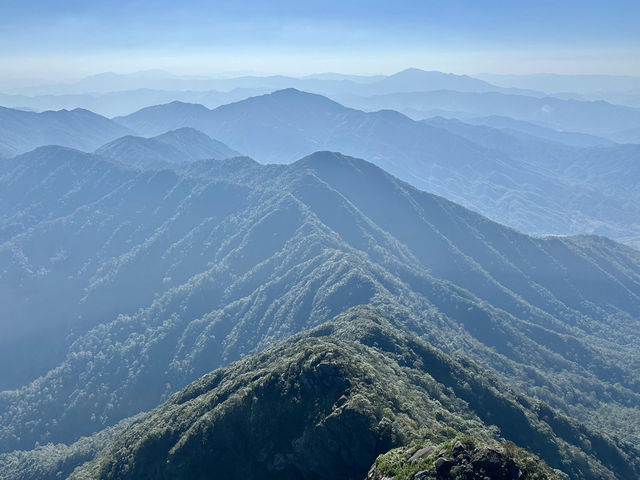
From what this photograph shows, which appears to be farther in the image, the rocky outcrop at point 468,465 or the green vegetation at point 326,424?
the green vegetation at point 326,424

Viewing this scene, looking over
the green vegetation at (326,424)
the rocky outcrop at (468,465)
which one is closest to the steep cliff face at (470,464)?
the rocky outcrop at (468,465)

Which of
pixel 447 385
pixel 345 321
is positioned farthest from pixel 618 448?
pixel 345 321

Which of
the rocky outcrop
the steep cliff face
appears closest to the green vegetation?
the steep cliff face

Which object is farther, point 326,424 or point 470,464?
point 326,424

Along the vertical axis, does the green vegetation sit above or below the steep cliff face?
below

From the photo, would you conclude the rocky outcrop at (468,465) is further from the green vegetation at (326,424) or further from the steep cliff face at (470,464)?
the green vegetation at (326,424)

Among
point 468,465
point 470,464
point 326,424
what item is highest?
point 468,465

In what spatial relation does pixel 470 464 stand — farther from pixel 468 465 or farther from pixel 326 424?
pixel 326 424

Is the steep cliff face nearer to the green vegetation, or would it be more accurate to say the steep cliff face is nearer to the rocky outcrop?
the rocky outcrop

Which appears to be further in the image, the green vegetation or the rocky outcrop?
the green vegetation

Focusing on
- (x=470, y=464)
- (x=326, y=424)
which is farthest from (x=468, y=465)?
(x=326, y=424)

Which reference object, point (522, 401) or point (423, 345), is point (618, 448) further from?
point (423, 345)
